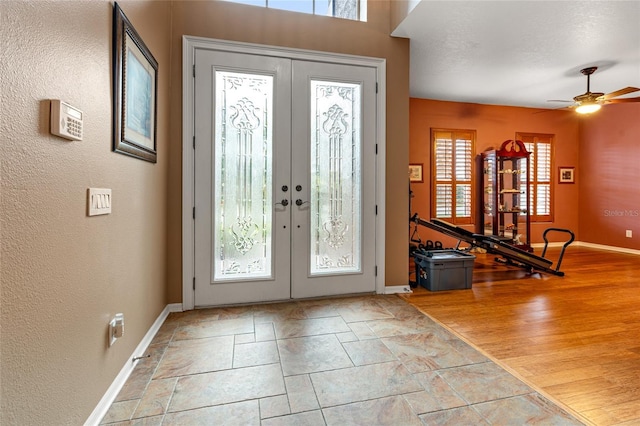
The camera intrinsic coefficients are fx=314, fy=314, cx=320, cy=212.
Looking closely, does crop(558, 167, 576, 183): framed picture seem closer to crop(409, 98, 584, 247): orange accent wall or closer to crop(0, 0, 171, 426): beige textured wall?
crop(409, 98, 584, 247): orange accent wall

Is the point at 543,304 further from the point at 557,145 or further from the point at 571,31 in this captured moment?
the point at 557,145

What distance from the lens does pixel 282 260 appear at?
316 cm

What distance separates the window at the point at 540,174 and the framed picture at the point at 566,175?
278 mm

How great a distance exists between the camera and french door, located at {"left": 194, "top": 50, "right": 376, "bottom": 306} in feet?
9.79

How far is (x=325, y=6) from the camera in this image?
328cm

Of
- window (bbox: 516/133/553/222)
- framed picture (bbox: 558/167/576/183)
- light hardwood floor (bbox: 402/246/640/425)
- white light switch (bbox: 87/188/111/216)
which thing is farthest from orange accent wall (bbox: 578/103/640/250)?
white light switch (bbox: 87/188/111/216)

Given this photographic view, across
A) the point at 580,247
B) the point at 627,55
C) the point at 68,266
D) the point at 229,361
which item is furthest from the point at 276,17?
the point at 580,247

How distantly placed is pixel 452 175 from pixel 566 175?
2765mm

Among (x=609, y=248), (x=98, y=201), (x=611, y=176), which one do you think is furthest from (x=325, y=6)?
(x=609, y=248)

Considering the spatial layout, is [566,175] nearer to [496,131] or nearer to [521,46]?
[496,131]

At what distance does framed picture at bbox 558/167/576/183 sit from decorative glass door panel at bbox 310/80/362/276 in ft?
18.8

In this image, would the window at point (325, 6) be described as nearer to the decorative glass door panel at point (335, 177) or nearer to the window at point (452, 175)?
the decorative glass door panel at point (335, 177)

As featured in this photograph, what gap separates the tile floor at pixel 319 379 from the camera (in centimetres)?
156

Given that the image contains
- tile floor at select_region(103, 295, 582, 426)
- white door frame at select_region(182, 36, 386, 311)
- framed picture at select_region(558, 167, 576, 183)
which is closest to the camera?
tile floor at select_region(103, 295, 582, 426)
